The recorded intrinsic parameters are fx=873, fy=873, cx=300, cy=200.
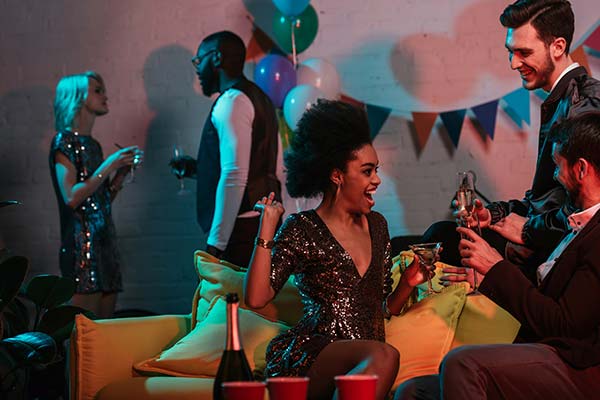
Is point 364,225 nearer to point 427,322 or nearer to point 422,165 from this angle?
point 427,322

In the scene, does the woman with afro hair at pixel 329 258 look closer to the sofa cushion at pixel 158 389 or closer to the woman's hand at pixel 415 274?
the woman's hand at pixel 415 274

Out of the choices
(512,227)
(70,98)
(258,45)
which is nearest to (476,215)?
(512,227)

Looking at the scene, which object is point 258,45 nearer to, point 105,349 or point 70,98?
point 70,98

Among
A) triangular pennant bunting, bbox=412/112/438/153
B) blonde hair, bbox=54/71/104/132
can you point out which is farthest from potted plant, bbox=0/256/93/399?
triangular pennant bunting, bbox=412/112/438/153

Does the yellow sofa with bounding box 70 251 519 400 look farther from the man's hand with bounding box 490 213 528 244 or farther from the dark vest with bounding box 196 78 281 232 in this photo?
the dark vest with bounding box 196 78 281 232

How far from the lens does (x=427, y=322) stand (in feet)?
9.93

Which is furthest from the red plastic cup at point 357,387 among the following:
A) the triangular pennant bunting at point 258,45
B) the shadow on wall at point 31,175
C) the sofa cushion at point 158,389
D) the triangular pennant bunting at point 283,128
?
the shadow on wall at point 31,175

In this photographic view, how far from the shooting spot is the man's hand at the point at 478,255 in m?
2.36

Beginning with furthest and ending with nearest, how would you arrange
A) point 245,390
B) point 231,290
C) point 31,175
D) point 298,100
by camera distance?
1. point 31,175
2. point 298,100
3. point 231,290
4. point 245,390

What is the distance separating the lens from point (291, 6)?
476 centimetres

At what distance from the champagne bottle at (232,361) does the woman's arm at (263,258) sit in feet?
2.97

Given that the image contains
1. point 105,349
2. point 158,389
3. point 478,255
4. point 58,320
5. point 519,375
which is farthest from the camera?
point 58,320

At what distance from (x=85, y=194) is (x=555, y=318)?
2847 millimetres

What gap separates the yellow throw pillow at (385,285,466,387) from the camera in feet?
9.80
